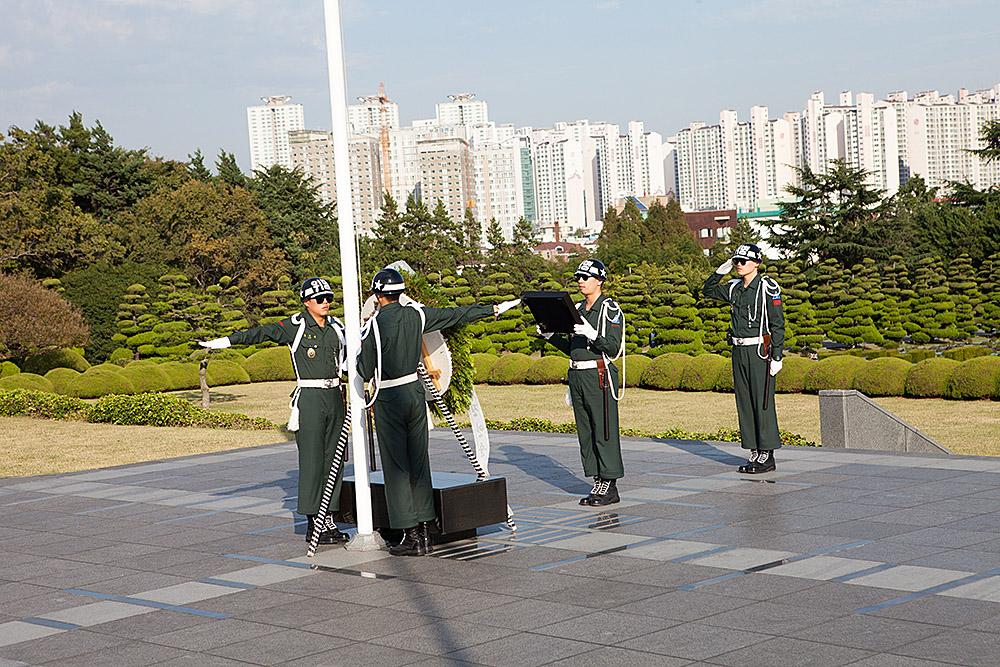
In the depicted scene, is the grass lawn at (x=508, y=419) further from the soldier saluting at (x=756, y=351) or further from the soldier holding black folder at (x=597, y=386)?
the soldier holding black folder at (x=597, y=386)

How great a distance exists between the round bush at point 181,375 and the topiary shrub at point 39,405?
6652 mm

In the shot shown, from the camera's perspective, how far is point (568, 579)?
6156 millimetres

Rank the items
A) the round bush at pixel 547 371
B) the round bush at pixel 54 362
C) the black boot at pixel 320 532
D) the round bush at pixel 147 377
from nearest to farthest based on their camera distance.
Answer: the black boot at pixel 320 532 → the round bush at pixel 547 371 → the round bush at pixel 147 377 → the round bush at pixel 54 362

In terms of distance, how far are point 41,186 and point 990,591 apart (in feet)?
107

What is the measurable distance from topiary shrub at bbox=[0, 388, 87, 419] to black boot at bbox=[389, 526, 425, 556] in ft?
42.7

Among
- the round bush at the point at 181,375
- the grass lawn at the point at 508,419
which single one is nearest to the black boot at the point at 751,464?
the grass lawn at the point at 508,419

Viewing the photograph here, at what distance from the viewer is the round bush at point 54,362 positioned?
89.7ft

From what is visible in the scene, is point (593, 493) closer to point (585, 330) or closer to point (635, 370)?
point (585, 330)

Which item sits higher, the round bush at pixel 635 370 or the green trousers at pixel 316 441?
the green trousers at pixel 316 441

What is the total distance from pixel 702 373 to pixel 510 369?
523 centimetres

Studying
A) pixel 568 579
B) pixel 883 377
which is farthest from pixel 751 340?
pixel 883 377

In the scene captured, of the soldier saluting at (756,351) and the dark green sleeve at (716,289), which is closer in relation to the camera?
the soldier saluting at (756,351)

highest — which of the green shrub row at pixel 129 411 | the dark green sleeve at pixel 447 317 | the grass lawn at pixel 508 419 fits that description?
the dark green sleeve at pixel 447 317

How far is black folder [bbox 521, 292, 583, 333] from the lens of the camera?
7.51 metres
